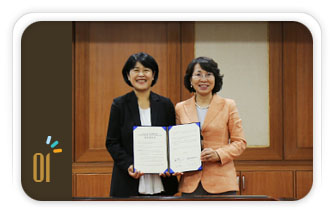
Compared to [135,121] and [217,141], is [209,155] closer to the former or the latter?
[217,141]

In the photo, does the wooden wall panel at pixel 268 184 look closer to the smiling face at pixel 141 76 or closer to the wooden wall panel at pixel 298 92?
the wooden wall panel at pixel 298 92

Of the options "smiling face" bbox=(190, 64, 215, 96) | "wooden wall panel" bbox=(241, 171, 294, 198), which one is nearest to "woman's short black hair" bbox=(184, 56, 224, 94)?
"smiling face" bbox=(190, 64, 215, 96)

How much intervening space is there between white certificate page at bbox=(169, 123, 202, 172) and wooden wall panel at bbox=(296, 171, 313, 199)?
256 millimetres

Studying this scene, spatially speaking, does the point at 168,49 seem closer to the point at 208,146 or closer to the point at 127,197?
the point at 208,146

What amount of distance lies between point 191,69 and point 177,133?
164 millimetres

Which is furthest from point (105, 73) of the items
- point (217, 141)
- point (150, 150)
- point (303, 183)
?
point (303, 183)

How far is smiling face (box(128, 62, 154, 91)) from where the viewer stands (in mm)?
1058

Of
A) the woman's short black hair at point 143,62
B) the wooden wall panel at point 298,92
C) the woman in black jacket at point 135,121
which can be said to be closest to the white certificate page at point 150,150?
the woman in black jacket at point 135,121

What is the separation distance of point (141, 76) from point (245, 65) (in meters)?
0.27

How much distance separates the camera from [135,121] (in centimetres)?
105

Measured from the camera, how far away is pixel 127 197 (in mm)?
1043

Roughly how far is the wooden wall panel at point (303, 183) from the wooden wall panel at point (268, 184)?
1 centimetres

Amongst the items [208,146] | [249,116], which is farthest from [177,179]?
[249,116]

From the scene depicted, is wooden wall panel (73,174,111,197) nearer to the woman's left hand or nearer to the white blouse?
the white blouse
